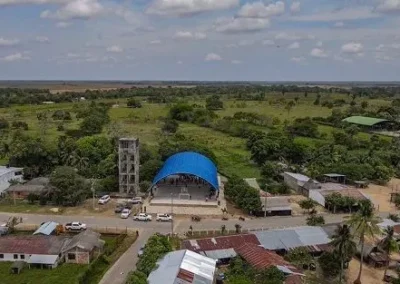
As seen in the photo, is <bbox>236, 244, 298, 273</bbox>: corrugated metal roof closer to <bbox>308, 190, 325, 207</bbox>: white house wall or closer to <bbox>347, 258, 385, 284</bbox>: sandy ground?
<bbox>347, 258, 385, 284</bbox>: sandy ground

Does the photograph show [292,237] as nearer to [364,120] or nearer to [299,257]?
[299,257]

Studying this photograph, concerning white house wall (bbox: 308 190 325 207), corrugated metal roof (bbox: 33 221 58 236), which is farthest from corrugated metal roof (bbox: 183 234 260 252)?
white house wall (bbox: 308 190 325 207)

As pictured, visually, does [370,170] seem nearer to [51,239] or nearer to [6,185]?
[51,239]

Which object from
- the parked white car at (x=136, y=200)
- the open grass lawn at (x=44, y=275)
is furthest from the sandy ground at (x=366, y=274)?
the parked white car at (x=136, y=200)

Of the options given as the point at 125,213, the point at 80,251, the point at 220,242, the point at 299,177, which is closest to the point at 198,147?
the point at 299,177

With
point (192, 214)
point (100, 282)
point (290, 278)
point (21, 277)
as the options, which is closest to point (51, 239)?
point (21, 277)

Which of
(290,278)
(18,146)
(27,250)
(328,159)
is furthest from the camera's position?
(328,159)

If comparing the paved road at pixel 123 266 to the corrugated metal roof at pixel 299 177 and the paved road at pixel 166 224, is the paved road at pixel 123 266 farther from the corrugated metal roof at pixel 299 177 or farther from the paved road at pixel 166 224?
the corrugated metal roof at pixel 299 177
